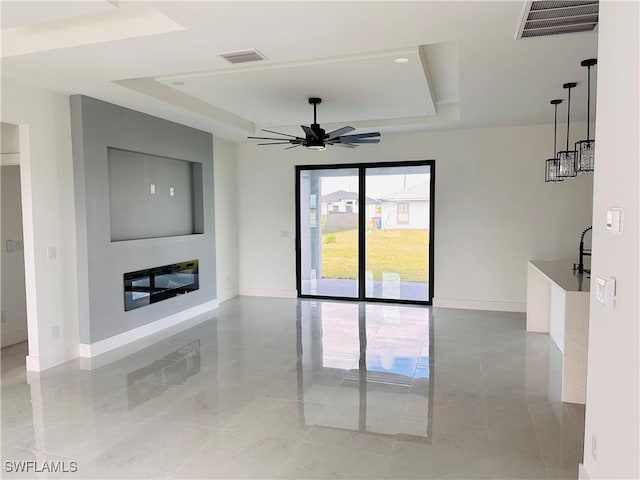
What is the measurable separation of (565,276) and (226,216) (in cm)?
530

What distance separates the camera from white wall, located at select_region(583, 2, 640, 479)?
1.77 m

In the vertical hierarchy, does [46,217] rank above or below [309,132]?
below

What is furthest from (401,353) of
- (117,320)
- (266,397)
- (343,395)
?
(117,320)

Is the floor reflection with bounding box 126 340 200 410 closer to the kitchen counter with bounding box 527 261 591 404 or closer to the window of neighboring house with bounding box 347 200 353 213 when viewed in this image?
the kitchen counter with bounding box 527 261 591 404

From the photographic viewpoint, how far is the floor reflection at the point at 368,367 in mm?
3324

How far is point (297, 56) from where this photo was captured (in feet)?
11.6

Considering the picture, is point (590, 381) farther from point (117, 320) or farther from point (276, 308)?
point (276, 308)

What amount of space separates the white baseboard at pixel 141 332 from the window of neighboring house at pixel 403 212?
10.9 ft

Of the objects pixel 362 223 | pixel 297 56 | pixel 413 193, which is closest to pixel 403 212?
pixel 413 193

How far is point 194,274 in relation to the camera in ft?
21.8

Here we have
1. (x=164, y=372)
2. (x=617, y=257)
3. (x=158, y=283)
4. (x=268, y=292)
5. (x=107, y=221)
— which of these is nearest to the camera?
(x=617, y=257)

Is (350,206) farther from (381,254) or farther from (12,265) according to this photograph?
(12,265)

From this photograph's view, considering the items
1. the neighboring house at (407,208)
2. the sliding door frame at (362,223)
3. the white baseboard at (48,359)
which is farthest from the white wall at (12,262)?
the neighboring house at (407,208)

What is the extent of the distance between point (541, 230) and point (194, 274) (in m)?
5.21
